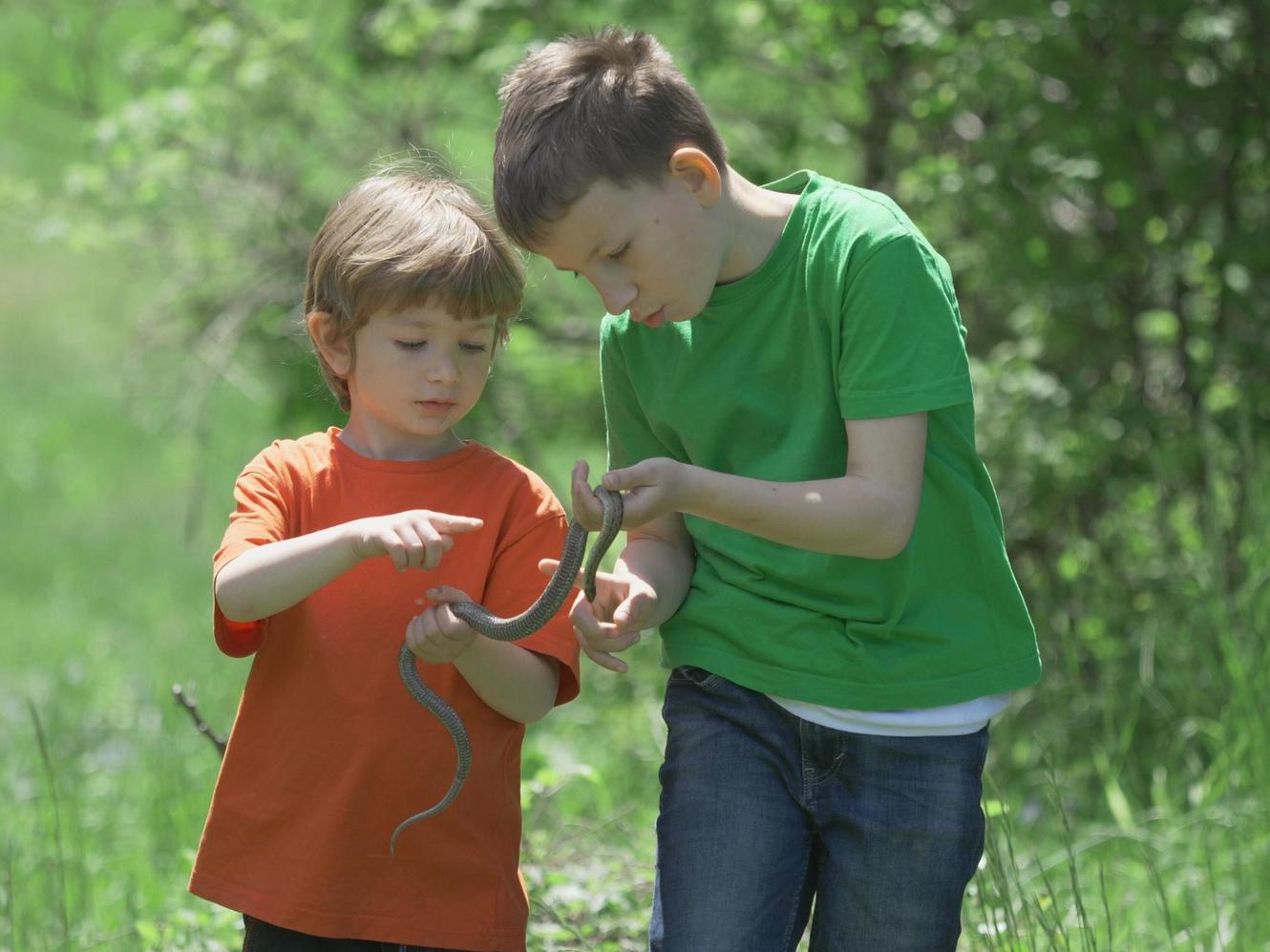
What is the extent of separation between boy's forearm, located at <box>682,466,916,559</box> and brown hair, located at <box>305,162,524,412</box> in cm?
52

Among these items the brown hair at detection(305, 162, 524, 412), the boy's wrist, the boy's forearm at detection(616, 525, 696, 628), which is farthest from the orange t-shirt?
the boy's wrist

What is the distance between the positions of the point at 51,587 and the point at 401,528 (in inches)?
267

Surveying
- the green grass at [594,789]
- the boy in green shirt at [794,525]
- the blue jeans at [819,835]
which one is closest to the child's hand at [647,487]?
the boy in green shirt at [794,525]

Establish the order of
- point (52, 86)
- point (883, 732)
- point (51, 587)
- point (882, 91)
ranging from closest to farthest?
1. point (883, 732)
2. point (882, 91)
3. point (52, 86)
4. point (51, 587)

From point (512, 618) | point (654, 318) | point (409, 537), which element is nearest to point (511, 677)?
point (512, 618)

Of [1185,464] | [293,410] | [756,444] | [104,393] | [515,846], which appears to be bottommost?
[104,393]

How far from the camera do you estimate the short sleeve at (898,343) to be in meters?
2.31

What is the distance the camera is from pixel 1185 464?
4836mm

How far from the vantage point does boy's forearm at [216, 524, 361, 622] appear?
2299 millimetres

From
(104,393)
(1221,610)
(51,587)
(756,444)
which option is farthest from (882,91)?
(104,393)

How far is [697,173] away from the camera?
7.83ft

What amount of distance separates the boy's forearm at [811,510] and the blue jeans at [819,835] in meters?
0.33

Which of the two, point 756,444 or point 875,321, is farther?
point 756,444

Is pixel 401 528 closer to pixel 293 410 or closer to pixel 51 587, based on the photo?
pixel 293 410
